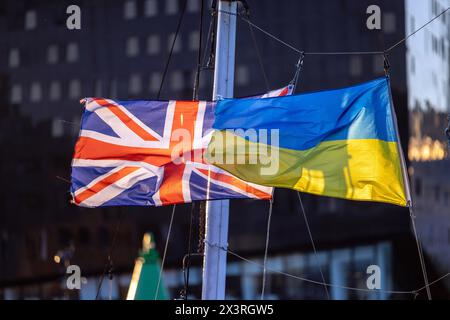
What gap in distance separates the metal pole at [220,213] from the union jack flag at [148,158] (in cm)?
26

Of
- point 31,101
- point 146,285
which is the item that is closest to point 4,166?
point 31,101

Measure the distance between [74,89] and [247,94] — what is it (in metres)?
7.67

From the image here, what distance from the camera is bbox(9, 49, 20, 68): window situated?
39156mm

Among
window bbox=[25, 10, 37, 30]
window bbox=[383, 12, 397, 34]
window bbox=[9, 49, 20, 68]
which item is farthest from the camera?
window bbox=[9, 49, 20, 68]

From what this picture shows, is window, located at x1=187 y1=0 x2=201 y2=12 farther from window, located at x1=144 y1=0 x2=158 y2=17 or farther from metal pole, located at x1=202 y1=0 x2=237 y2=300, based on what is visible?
metal pole, located at x1=202 y1=0 x2=237 y2=300

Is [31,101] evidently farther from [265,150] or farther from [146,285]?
[265,150]

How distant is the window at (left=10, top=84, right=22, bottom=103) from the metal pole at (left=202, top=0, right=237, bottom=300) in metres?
29.7

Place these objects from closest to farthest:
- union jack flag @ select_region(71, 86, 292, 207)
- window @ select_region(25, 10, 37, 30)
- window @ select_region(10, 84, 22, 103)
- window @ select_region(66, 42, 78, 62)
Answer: union jack flag @ select_region(71, 86, 292, 207) < window @ select_region(66, 42, 78, 62) < window @ select_region(25, 10, 37, 30) < window @ select_region(10, 84, 22, 103)

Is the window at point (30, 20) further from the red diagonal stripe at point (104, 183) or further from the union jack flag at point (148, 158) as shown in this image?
the red diagonal stripe at point (104, 183)

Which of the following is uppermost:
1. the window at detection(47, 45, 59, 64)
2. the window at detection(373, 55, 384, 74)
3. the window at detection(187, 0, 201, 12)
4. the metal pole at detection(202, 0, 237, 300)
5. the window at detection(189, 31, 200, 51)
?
the window at detection(187, 0, 201, 12)

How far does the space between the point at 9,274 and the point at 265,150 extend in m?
30.7

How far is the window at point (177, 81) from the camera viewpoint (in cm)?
3388

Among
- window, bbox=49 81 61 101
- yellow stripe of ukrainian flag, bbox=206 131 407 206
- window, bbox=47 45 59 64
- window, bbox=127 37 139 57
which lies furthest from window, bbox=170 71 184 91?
yellow stripe of ukrainian flag, bbox=206 131 407 206

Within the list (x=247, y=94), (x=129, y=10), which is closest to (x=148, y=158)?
(x=247, y=94)
